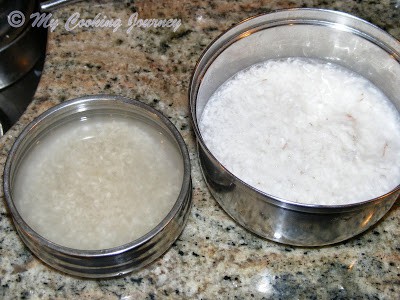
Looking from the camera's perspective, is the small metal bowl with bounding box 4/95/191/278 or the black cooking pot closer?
the small metal bowl with bounding box 4/95/191/278

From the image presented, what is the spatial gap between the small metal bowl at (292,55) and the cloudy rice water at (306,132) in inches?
0.7

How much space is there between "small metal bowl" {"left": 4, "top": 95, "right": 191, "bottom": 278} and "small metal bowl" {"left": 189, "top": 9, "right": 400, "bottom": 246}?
0.06 metres

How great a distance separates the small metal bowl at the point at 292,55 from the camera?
90 centimetres

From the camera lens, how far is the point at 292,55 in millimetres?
1146

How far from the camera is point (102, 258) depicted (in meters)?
0.88

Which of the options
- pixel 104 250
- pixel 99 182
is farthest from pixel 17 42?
pixel 104 250

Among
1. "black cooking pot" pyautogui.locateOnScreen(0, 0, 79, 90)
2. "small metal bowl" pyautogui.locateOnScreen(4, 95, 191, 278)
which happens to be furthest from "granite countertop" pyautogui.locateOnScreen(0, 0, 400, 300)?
"black cooking pot" pyautogui.locateOnScreen(0, 0, 79, 90)

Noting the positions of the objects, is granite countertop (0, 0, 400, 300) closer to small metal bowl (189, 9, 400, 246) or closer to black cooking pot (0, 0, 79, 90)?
small metal bowl (189, 9, 400, 246)

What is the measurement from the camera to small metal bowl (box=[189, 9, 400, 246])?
0.90 m

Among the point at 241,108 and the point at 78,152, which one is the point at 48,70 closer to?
the point at 78,152

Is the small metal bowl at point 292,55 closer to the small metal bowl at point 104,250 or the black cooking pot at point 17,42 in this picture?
the small metal bowl at point 104,250

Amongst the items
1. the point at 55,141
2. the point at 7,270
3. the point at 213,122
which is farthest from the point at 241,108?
the point at 7,270

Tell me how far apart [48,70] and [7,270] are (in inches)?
14.8

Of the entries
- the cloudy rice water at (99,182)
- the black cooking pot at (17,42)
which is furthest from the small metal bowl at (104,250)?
the black cooking pot at (17,42)
